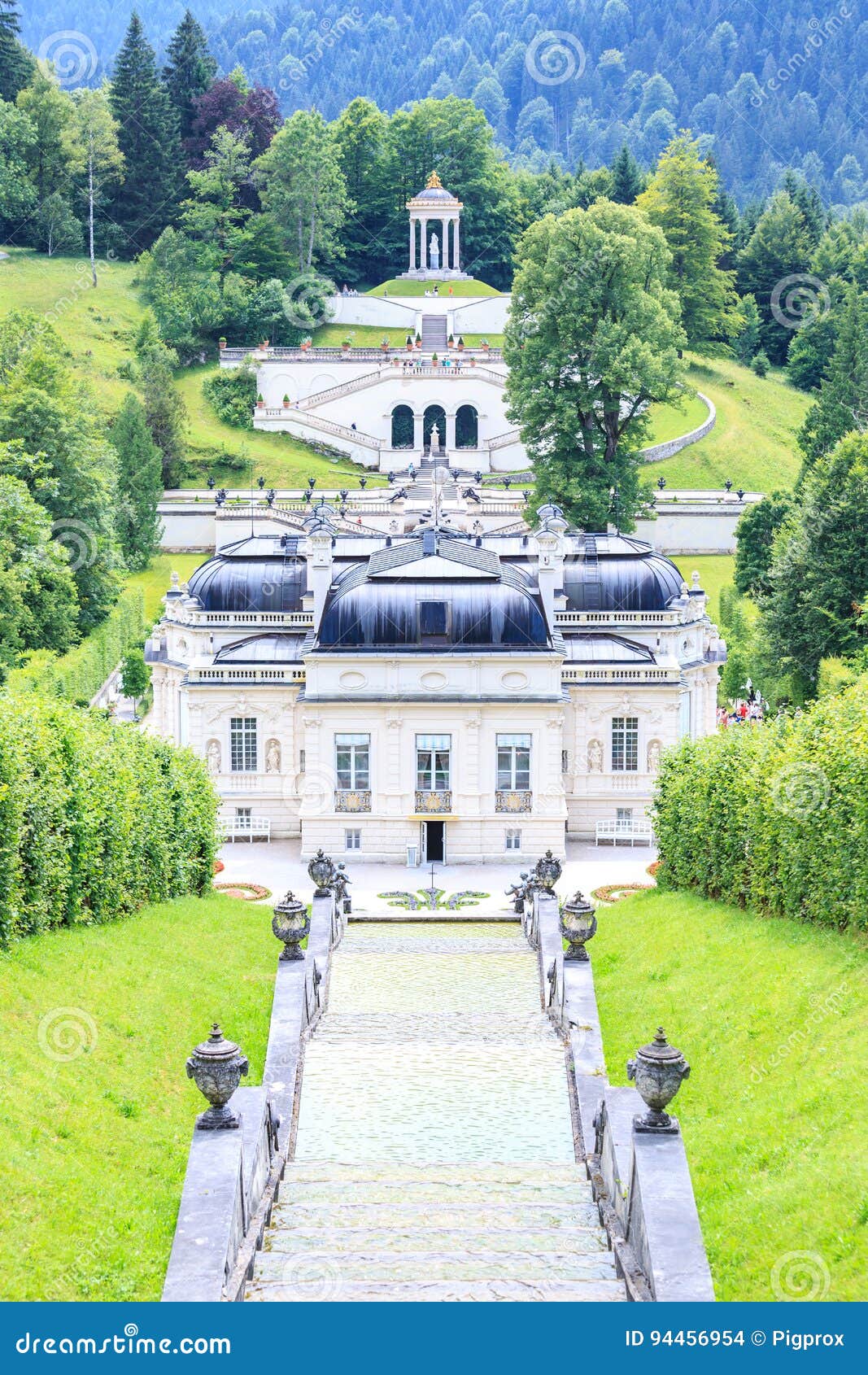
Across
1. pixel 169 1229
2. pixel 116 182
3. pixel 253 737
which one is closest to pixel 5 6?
pixel 116 182

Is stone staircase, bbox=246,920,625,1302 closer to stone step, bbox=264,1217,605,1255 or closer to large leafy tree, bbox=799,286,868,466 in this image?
stone step, bbox=264,1217,605,1255

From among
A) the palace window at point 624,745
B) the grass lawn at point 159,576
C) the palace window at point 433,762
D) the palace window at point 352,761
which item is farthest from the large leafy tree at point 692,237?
the palace window at point 352,761

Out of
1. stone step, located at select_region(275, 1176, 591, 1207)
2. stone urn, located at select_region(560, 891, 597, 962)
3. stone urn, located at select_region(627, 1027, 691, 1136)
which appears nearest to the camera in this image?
stone urn, located at select_region(627, 1027, 691, 1136)

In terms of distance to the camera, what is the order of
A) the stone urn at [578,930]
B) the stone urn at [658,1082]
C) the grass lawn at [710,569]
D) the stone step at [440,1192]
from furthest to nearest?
1. the grass lawn at [710,569]
2. the stone urn at [578,930]
3. the stone step at [440,1192]
4. the stone urn at [658,1082]

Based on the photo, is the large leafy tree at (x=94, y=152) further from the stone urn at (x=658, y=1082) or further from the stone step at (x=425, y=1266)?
the stone step at (x=425, y=1266)

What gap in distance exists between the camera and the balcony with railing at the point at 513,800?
47.3 metres

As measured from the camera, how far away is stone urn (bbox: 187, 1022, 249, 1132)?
1803 centimetres

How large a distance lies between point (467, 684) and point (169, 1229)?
2968 cm

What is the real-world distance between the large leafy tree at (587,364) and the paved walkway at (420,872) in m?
27.3

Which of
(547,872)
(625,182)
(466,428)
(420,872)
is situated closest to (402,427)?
(466,428)

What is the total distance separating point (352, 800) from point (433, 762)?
2.26 meters

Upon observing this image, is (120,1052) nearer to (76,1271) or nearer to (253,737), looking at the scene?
(76,1271)

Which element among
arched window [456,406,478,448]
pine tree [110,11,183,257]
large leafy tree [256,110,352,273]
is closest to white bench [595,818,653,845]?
arched window [456,406,478,448]

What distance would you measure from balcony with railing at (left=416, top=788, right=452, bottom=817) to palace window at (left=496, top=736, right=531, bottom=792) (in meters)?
1.36
